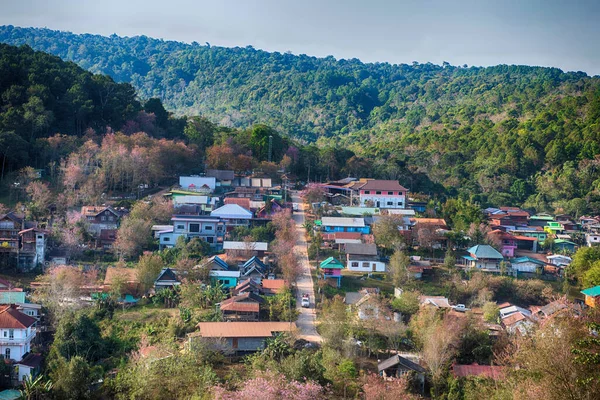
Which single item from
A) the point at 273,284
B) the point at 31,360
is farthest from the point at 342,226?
the point at 31,360

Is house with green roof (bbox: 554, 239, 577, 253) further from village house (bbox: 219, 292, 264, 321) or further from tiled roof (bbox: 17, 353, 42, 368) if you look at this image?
tiled roof (bbox: 17, 353, 42, 368)

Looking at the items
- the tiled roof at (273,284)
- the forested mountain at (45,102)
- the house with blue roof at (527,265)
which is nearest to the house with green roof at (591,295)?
the house with blue roof at (527,265)

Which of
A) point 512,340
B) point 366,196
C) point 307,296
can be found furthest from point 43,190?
point 512,340

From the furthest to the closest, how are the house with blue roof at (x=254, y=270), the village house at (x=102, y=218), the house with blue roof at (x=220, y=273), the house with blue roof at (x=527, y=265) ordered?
the house with blue roof at (x=527, y=265) → the village house at (x=102, y=218) → the house with blue roof at (x=254, y=270) → the house with blue roof at (x=220, y=273)

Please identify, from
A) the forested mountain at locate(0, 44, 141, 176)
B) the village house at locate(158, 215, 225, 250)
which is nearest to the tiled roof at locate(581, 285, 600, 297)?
the village house at locate(158, 215, 225, 250)

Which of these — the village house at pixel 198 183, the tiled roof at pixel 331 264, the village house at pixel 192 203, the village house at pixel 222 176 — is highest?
the village house at pixel 222 176

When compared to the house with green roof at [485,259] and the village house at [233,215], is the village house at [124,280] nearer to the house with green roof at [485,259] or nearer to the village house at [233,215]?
the village house at [233,215]

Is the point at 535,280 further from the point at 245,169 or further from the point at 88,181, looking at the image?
the point at 88,181
